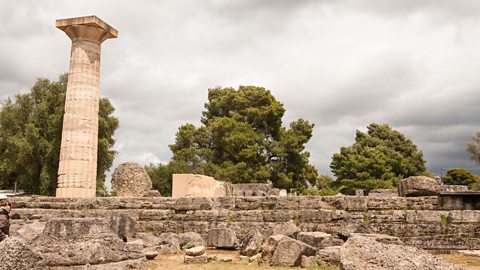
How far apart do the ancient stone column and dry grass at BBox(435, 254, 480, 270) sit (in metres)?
12.1

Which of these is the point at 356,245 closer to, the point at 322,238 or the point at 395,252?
the point at 395,252

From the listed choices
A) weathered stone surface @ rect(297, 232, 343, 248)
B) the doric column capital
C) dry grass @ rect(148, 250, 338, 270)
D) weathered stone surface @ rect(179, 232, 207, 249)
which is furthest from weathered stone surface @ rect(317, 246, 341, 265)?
the doric column capital

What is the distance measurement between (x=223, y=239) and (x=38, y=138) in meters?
23.1

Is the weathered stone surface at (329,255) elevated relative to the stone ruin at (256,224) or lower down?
lower down

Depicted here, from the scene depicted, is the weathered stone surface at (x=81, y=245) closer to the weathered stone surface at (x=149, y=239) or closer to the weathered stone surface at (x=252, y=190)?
the weathered stone surface at (x=149, y=239)

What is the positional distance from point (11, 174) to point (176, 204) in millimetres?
23776

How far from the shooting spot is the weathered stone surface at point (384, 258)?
3924 millimetres

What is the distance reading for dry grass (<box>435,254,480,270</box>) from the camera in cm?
773

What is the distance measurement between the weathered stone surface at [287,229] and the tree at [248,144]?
19.3 m

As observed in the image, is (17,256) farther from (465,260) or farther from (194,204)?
(465,260)

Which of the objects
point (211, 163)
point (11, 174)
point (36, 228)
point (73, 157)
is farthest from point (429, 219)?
point (11, 174)

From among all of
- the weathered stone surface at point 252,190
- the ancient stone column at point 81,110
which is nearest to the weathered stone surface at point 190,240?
the ancient stone column at point 81,110

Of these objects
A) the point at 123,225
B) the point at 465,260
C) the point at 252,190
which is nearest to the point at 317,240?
the point at 465,260

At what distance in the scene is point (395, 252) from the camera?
424 centimetres
